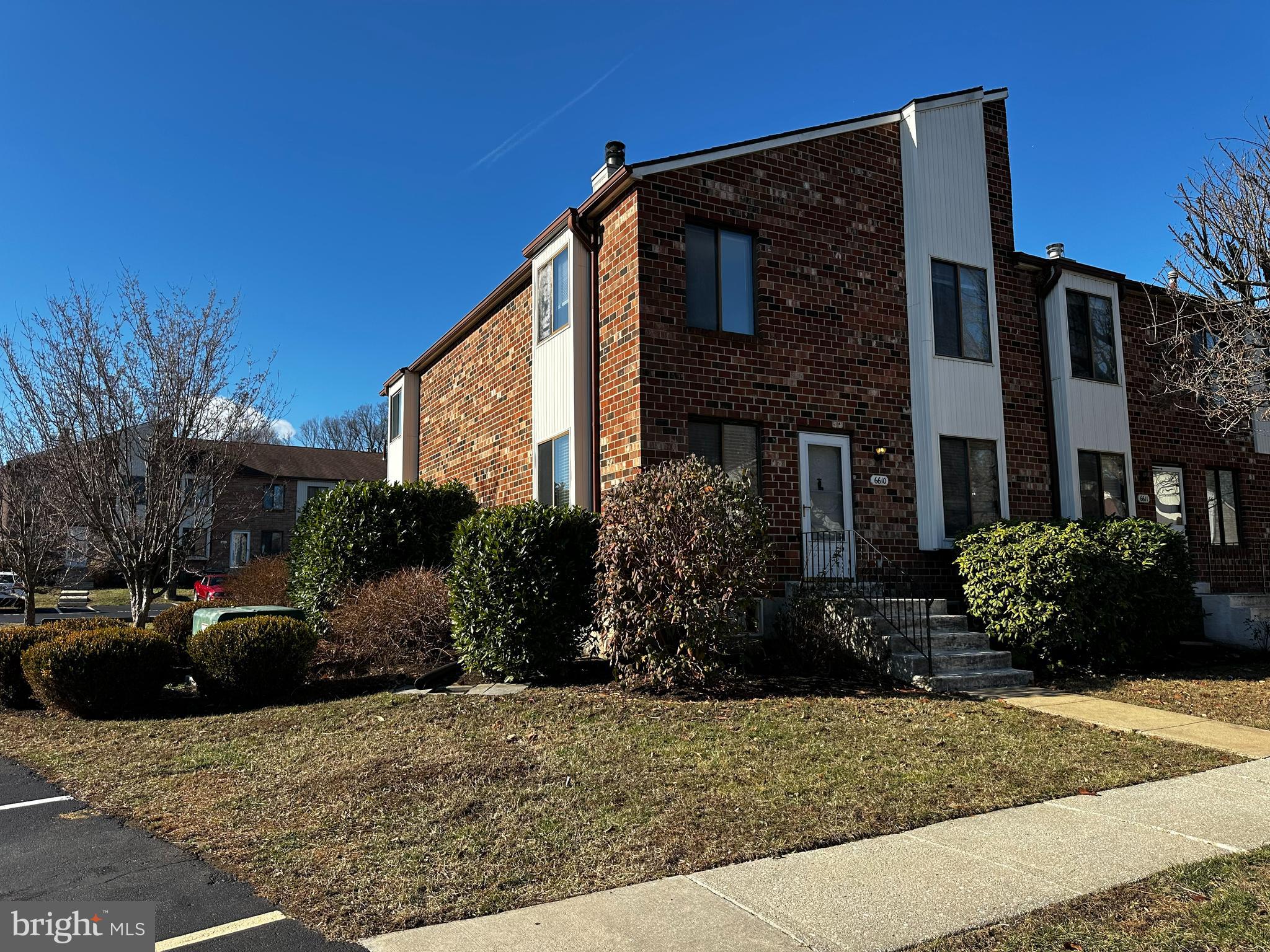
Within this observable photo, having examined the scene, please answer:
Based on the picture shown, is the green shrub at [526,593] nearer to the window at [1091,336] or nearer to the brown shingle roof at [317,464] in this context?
the window at [1091,336]

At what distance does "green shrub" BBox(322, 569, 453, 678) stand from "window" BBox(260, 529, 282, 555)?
1497 inches

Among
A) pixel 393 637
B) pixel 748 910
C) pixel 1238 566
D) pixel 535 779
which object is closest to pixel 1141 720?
pixel 535 779

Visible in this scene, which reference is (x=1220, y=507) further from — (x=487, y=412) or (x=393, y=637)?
(x=393, y=637)

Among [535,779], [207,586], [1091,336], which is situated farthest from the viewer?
[207,586]

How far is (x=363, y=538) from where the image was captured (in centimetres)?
1321

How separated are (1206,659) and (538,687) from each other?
9516 millimetres

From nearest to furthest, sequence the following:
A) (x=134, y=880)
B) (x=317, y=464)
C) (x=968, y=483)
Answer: (x=134, y=880) < (x=968, y=483) < (x=317, y=464)

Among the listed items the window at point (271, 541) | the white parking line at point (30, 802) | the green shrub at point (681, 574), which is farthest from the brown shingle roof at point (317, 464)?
the white parking line at point (30, 802)

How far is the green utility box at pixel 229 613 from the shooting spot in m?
11.1

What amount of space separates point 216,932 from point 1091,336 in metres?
15.2

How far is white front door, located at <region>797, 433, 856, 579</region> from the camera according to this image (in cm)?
1165

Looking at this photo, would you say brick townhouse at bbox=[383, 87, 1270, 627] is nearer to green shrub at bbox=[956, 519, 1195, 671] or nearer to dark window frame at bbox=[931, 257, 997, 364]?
dark window frame at bbox=[931, 257, 997, 364]

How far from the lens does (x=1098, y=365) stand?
1490cm

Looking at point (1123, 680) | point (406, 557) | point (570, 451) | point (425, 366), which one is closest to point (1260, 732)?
point (1123, 680)
